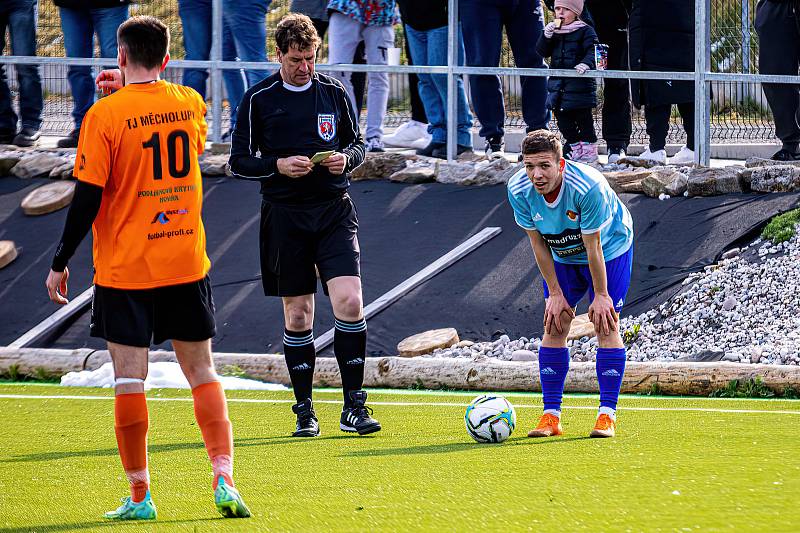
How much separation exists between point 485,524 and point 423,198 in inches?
286

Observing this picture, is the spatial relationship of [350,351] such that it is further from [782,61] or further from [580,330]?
[782,61]

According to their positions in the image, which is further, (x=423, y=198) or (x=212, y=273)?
(x=423, y=198)

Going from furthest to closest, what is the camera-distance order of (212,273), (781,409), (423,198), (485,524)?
(423,198) → (212,273) → (781,409) → (485,524)

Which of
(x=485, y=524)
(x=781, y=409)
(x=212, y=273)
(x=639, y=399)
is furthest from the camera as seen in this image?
(x=212, y=273)

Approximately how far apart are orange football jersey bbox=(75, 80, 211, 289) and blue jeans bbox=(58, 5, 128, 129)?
24.8ft

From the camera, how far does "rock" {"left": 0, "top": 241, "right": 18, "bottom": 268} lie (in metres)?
11.1

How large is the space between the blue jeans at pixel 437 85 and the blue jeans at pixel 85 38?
2.86m

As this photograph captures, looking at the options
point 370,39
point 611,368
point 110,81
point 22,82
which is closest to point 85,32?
point 22,82

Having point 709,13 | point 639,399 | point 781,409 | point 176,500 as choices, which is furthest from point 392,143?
point 176,500

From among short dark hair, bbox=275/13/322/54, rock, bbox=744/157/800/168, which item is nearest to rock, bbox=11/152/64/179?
short dark hair, bbox=275/13/322/54

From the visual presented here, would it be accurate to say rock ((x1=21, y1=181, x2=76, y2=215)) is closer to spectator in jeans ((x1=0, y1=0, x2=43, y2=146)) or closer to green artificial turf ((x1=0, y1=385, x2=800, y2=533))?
spectator in jeans ((x1=0, y1=0, x2=43, y2=146))

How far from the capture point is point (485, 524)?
14.0 ft

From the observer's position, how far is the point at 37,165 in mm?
12383

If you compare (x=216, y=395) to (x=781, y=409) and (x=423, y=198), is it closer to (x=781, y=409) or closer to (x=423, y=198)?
(x=781, y=409)
